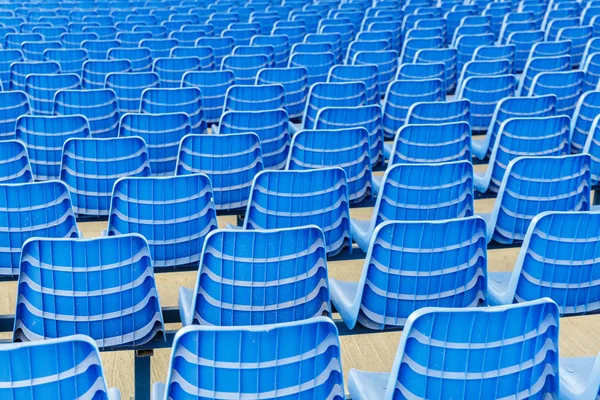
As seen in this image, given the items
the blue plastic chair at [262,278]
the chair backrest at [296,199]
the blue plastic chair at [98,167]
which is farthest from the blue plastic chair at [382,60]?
the blue plastic chair at [262,278]

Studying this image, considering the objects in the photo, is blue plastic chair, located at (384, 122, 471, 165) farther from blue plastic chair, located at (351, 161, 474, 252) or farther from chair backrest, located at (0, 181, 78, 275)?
chair backrest, located at (0, 181, 78, 275)

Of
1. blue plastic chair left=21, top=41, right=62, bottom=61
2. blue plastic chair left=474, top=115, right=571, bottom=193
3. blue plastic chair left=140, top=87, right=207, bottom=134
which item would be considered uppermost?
blue plastic chair left=474, top=115, right=571, bottom=193

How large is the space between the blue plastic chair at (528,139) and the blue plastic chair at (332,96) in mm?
1340

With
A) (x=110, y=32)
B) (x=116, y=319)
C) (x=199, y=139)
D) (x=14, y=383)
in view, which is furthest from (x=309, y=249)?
(x=110, y=32)

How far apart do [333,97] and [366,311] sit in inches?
111

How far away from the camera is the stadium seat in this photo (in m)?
4.32

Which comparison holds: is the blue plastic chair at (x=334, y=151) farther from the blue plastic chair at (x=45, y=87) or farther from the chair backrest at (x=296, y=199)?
the blue plastic chair at (x=45, y=87)

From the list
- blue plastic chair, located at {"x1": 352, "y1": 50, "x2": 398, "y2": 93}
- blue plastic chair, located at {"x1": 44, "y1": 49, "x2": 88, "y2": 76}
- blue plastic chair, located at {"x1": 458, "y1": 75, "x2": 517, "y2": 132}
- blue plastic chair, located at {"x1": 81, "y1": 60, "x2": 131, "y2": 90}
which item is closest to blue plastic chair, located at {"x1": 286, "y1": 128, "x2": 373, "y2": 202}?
blue plastic chair, located at {"x1": 458, "y1": 75, "x2": 517, "y2": 132}

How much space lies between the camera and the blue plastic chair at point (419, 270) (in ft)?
10.0

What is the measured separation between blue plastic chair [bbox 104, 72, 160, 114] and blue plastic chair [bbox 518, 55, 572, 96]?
2874 mm

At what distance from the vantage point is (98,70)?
21.9 feet

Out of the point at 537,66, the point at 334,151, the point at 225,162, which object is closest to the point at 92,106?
the point at 225,162

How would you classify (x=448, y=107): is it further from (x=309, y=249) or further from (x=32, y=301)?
(x=32, y=301)

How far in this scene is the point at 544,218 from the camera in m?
3.12
